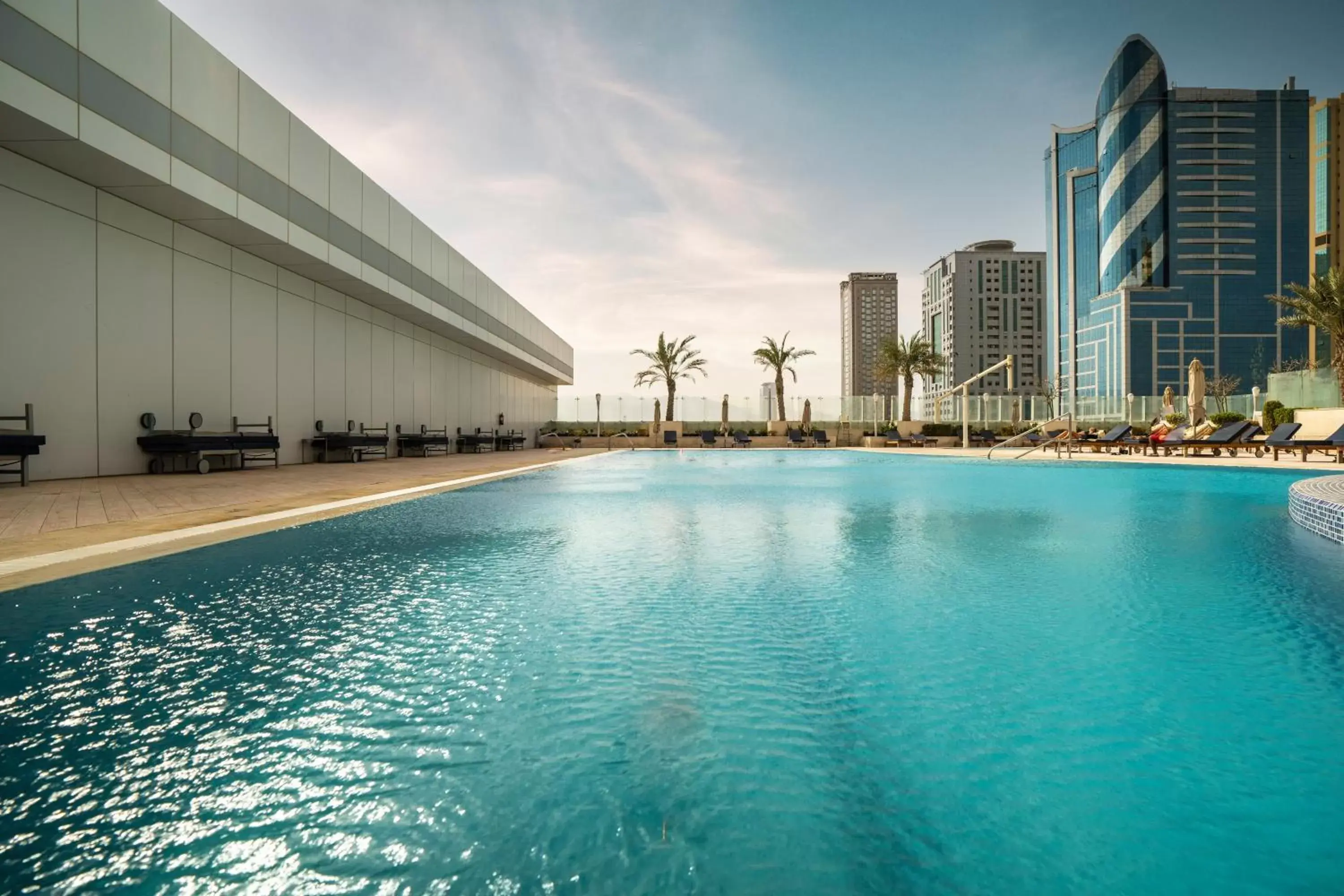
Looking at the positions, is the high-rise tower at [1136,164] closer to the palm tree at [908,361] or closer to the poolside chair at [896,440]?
the palm tree at [908,361]

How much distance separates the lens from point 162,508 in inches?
270

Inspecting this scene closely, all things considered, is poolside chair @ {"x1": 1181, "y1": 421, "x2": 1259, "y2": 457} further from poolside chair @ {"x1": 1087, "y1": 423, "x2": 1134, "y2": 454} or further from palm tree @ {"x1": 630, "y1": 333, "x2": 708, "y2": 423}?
palm tree @ {"x1": 630, "y1": 333, "x2": 708, "y2": 423}

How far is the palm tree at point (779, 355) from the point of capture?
36219 millimetres

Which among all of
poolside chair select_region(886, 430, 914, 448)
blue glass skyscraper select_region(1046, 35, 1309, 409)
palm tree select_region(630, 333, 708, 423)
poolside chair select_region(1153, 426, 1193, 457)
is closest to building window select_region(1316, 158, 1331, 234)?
blue glass skyscraper select_region(1046, 35, 1309, 409)

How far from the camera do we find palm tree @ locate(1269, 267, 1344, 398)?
2633 centimetres

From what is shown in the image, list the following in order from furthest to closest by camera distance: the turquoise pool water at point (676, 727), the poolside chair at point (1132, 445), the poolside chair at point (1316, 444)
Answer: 1. the poolside chair at point (1132, 445)
2. the poolside chair at point (1316, 444)
3. the turquoise pool water at point (676, 727)

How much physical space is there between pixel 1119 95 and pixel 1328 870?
107 m

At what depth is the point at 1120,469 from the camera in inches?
545

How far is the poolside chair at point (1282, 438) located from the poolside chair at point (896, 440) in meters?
15.0

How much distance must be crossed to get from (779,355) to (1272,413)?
20.4 metres

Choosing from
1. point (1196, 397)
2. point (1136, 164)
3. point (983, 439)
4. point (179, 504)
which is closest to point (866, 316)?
point (1136, 164)

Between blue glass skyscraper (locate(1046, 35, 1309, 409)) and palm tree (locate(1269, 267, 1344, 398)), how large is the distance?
62.1m

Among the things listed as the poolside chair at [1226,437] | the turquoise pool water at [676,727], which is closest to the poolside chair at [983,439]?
the poolside chair at [1226,437]

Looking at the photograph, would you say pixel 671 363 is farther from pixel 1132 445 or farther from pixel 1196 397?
pixel 1196 397
